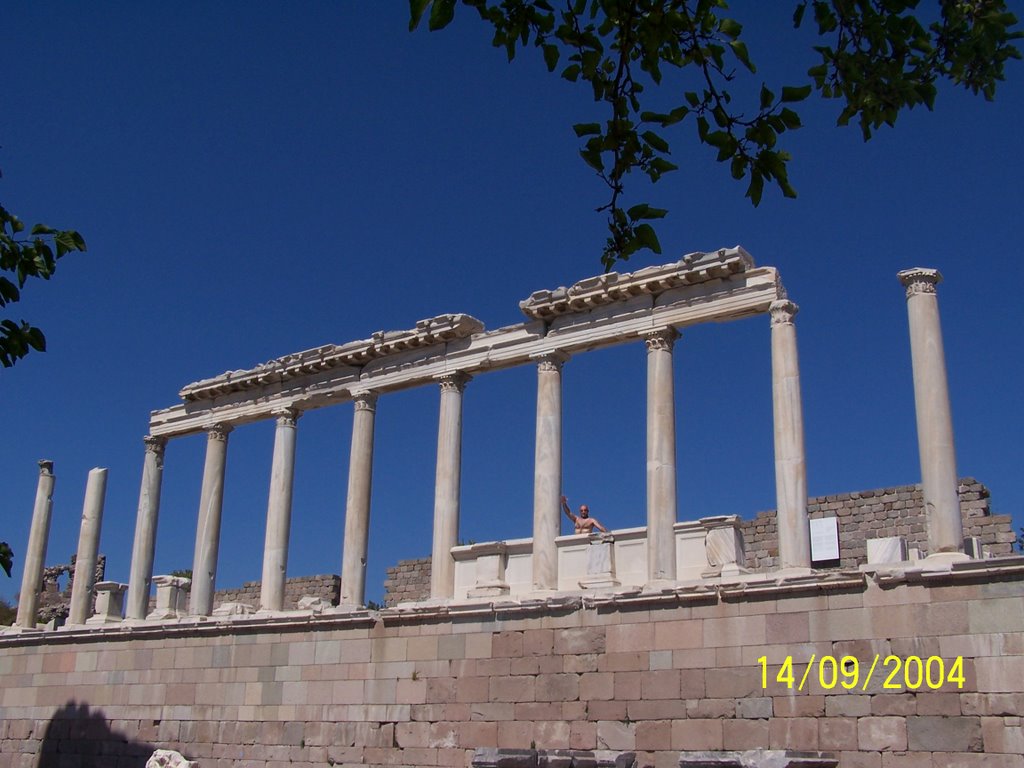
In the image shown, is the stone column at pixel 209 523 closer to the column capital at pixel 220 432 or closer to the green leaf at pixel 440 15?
A: the column capital at pixel 220 432

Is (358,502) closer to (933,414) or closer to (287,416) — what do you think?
(287,416)

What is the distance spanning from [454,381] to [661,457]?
4682 millimetres

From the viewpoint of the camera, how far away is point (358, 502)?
70.5ft

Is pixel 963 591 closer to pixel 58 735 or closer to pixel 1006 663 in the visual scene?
pixel 1006 663

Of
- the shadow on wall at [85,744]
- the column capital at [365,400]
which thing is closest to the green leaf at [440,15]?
the column capital at [365,400]

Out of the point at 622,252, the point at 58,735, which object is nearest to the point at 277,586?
the point at 58,735

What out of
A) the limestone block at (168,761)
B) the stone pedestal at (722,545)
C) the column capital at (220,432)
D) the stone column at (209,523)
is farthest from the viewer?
the column capital at (220,432)

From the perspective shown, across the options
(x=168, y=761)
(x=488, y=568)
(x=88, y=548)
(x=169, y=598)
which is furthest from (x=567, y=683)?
(x=88, y=548)

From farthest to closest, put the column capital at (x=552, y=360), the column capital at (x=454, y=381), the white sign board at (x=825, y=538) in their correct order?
the white sign board at (x=825, y=538) → the column capital at (x=454, y=381) → the column capital at (x=552, y=360)

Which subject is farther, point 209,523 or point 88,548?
point 88,548

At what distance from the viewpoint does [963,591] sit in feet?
47.8

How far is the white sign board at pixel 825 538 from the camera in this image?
72.3 ft

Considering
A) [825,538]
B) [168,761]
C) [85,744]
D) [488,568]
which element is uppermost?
[825,538]

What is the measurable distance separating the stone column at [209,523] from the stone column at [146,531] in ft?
4.09
